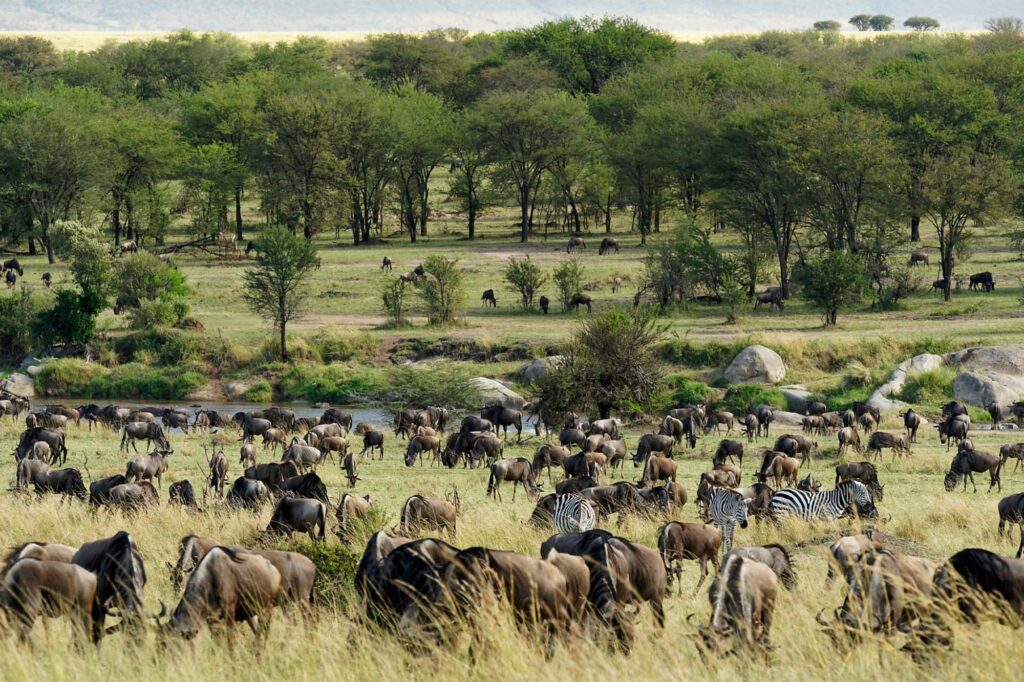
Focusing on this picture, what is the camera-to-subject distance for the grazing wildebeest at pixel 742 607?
8.80m

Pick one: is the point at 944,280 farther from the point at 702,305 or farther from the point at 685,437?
the point at 685,437

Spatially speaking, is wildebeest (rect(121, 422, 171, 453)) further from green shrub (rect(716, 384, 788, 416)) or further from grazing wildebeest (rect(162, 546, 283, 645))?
grazing wildebeest (rect(162, 546, 283, 645))

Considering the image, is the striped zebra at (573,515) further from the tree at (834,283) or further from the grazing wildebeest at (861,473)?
the tree at (834,283)

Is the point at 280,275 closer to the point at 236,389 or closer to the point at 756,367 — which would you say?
the point at 236,389

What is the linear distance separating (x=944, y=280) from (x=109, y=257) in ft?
110

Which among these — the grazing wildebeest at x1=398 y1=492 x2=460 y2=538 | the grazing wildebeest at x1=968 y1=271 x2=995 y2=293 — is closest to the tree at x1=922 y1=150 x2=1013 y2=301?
the grazing wildebeest at x1=968 y1=271 x2=995 y2=293

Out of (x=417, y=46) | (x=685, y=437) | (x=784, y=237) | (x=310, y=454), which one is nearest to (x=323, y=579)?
(x=310, y=454)

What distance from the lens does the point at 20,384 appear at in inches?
1742

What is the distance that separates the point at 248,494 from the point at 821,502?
25.3ft

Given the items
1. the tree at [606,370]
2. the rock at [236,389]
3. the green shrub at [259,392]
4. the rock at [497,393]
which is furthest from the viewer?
the rock at [236,389]

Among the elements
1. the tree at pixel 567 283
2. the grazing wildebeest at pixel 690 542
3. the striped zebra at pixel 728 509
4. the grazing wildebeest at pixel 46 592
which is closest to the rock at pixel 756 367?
the tree at pixel 567 283

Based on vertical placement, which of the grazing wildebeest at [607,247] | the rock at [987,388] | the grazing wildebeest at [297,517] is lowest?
the rock at [987,388]

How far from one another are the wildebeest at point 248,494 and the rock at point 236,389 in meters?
26.2

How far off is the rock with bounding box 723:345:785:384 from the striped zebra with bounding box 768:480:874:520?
2291cm
